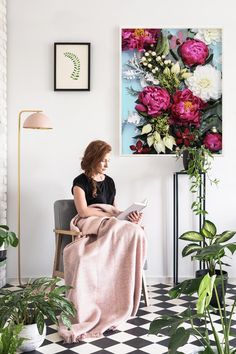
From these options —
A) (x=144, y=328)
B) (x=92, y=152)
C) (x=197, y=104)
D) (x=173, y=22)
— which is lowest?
(x=144, y=328)

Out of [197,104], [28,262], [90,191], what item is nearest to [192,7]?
[197,104]

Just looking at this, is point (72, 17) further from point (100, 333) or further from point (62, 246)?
point (100, 333)

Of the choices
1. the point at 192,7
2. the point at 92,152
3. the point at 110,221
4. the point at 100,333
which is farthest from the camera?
the point at 192,7

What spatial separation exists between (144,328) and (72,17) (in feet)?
9.41

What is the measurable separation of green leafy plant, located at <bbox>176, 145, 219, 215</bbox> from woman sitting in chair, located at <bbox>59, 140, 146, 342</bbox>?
753 millimetres

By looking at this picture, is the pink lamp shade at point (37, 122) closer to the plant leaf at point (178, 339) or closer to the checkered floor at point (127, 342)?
the checkered floor at point (127, 342)

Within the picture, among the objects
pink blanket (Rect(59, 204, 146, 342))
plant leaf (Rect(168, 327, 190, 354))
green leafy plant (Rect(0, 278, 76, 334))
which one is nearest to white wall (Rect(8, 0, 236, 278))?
pink blanket (Rect(59, 204, 146, 342))

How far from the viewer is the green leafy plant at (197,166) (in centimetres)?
426

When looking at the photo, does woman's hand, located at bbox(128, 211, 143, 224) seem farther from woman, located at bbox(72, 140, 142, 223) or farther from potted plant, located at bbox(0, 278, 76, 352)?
potted plant, located at bbox(0, 278, 76, 352)

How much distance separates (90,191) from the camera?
3973 mm

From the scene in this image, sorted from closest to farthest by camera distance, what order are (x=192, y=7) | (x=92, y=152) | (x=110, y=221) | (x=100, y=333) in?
(x=100, y=333)
(x=110, y=221)
(x=92, y=152)
(x=192, y=7)

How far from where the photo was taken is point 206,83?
4.60 metres

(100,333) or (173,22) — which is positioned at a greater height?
(173,22)

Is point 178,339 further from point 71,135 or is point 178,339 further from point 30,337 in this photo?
point 71,135
